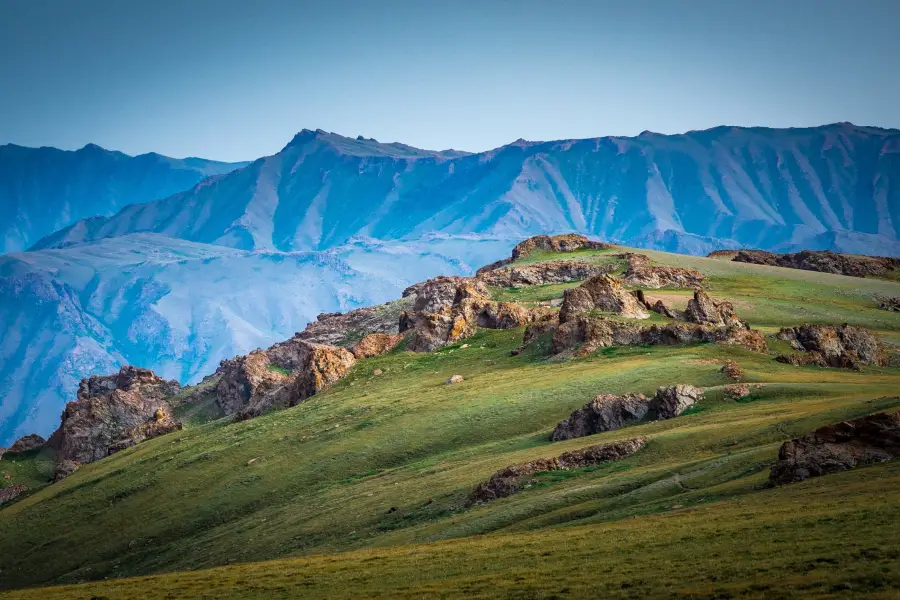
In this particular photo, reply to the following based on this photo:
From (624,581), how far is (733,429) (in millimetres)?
23167

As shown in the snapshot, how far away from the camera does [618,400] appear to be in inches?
2208

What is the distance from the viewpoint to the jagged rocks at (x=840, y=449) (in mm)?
33156

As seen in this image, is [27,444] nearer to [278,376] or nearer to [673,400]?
[278,376]

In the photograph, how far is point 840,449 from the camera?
3394 cm

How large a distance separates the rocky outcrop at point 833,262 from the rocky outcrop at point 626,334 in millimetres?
71198

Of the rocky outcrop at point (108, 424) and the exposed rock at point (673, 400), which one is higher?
the exposed rock at point (673, 400)

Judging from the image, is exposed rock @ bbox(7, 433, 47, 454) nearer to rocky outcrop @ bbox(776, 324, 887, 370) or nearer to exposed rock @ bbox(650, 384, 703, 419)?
exposed rock @ bbox(650, 384, 703, 419)

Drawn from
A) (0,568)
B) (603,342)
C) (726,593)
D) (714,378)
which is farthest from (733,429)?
(0,568)

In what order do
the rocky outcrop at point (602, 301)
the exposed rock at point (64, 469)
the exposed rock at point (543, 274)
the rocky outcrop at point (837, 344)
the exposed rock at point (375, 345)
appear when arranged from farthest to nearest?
the exposed rock at point (543, 274)
the exposed rock at point (375, 345)
the exposed rock at point (64, 469)
the rocky outcrop at point (602, 301)
the rocky outcrop at point (837, 344)

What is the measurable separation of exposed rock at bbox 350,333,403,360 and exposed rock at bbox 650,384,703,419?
148 feet

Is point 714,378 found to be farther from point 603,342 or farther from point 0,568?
point 0,568

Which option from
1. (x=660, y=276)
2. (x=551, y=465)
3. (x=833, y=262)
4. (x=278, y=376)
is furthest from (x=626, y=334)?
(x=833, y=262)

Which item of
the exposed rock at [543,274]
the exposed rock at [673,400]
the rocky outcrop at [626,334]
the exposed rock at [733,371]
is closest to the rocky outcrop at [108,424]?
the rocky outcrop at [626,334]

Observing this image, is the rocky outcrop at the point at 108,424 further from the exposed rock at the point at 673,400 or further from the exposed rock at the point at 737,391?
the exposed rock at the point at 737,391
